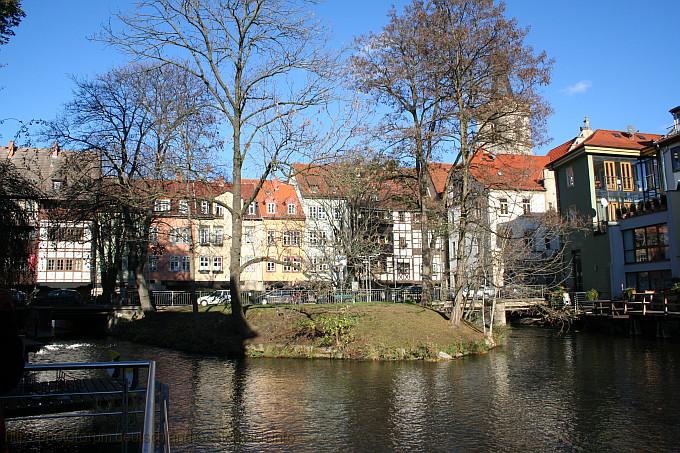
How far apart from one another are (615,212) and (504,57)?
80.2 ft

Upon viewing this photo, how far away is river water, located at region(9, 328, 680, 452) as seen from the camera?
35.6 feet

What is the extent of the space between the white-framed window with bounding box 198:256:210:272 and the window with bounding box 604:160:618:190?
3714 centimetres

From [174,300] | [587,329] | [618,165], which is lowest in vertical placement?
[587,329]

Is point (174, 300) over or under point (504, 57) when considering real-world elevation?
under

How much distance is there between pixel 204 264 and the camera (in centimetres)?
5812

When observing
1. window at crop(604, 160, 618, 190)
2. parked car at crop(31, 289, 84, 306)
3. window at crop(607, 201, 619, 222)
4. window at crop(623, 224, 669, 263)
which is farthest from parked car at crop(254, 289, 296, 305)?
window at crop(604, 160, 618, 190)

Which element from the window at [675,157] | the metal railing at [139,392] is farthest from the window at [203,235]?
the window at [675,157]

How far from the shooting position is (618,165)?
47.3m

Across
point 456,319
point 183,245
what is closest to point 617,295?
point 456,319

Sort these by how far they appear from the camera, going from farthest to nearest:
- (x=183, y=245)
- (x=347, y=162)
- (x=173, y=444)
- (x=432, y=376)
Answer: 1. (x=183, y=245)
2. (x=347, y=162)
3. (x=432, y=376)
4. (x=173, y=444)

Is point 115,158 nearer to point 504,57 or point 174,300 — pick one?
point 174,300

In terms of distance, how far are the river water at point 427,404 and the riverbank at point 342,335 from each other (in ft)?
3.14

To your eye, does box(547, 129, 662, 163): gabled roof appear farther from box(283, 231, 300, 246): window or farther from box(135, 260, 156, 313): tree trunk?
box(135, 260, 156, 313): tree trunk

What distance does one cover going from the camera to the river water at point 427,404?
35.6 ft
